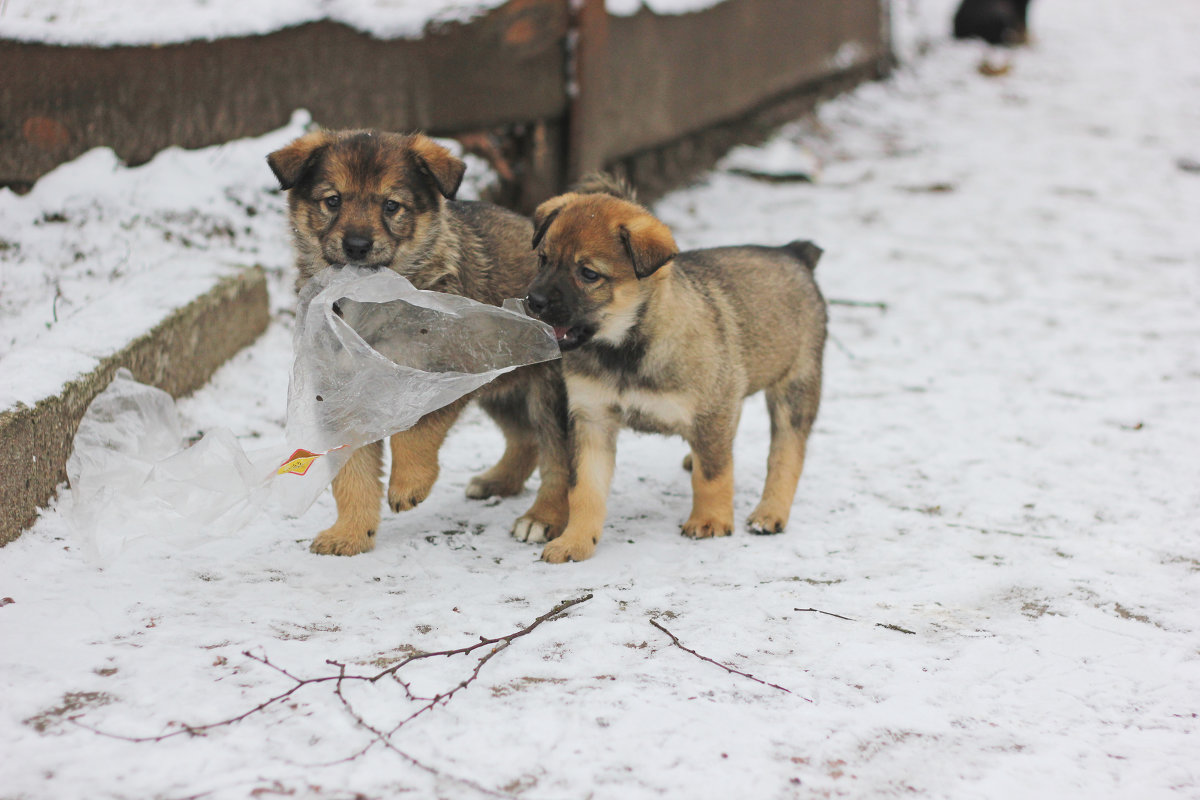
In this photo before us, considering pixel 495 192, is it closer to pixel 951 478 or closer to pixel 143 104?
pixel 143 104

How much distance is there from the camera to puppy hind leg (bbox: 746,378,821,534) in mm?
4484

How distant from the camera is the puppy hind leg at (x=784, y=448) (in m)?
4.48

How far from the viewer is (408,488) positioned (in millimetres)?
4129

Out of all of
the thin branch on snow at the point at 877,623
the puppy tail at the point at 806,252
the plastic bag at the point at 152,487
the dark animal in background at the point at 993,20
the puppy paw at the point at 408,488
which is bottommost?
the thin branch on snow at the point at 877,623

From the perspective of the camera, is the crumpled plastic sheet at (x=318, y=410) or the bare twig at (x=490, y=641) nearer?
the bare twig at (x=490, y=641)

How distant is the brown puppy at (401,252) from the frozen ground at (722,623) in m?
0.22

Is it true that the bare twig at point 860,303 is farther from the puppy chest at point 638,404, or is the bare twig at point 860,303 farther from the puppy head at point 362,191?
the puppy head at point 362,191

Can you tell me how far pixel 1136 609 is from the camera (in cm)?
366

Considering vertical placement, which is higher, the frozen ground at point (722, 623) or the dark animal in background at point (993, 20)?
the dark animal in background at point (993, 20)

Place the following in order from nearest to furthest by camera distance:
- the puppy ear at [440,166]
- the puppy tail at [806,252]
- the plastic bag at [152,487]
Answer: the plastic bag at [152,487]
the puppy ear at [440,166]
the puppy tail at [806,252]

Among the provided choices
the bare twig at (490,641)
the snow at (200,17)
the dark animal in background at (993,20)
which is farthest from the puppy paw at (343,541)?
the dark animal in background at (993,20)

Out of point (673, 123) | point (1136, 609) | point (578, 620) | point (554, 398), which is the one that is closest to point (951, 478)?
point (1136, 609)

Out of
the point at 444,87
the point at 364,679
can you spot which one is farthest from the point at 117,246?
the point at 364,679

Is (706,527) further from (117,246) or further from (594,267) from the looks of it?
(117,246)
